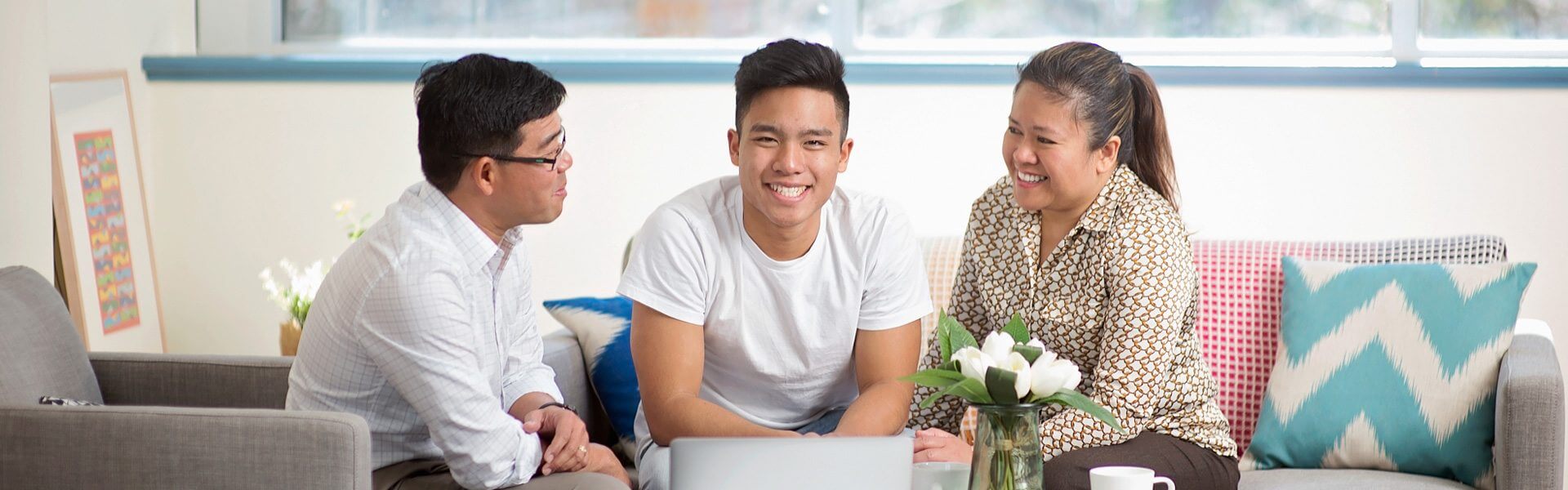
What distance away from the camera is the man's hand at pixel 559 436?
192 centimetres

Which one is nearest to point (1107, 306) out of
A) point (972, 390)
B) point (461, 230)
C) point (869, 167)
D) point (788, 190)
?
point (788, 190)

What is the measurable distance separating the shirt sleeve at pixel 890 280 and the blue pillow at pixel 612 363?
623 millimetres

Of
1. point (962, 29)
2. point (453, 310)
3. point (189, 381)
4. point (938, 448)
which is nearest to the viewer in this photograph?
point (453, 310)

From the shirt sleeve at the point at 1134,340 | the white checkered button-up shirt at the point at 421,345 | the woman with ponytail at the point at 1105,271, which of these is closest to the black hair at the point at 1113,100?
the woman with ponytail at the point at 1105,271

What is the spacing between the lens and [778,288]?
6.83 feet

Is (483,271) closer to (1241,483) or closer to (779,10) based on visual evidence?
(1241,483)

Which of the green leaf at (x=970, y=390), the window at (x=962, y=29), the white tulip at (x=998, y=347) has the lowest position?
the green leaf at (x=970, y=390)

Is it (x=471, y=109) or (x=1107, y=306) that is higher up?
(x=471, y=109)

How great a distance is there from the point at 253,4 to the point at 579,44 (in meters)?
0.90

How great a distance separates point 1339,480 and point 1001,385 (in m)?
1.13

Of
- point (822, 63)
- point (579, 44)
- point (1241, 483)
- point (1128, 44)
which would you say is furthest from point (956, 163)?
point (822, 63)

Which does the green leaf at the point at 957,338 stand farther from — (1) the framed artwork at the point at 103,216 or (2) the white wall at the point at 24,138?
(1) the framed artwork at the point at 103,216

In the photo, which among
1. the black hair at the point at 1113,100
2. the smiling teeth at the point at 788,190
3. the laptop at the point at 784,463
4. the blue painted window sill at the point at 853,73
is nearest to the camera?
the laptop at the point at 784,463

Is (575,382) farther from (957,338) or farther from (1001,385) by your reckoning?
(1001,385)
